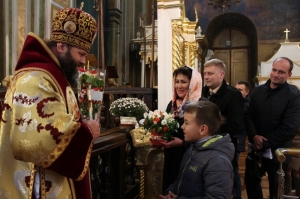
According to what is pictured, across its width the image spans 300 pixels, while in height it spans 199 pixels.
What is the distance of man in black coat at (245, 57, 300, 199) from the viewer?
300cm

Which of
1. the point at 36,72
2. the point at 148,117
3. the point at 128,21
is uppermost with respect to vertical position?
the point at 128,21

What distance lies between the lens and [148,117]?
2.84m

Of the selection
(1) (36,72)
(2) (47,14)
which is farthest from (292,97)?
(2) (47,14)

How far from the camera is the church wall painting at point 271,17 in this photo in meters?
14.4

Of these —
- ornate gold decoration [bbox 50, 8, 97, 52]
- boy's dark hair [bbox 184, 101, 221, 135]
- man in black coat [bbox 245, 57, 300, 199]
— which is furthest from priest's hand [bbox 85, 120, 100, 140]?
man in black coat [bbox 245, 57, 300, 199]

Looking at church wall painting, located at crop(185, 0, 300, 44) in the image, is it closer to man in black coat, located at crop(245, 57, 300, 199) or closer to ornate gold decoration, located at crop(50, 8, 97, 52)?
man in black coat, located at crop(245, 57, 300, 199)

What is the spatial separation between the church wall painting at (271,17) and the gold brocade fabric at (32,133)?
14234mm

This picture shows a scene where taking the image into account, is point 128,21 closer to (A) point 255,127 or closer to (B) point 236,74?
(B) point 236,74

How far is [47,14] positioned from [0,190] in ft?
23.8

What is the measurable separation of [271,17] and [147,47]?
714 cm

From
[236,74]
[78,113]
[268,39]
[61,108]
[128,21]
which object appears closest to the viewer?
[61,108]

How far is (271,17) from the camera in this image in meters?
14.8

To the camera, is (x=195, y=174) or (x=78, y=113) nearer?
(x=78, y=113)

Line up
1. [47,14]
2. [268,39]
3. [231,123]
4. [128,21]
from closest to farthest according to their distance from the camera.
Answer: [231,123]
[47,14]
[128,21]
[268,39]
